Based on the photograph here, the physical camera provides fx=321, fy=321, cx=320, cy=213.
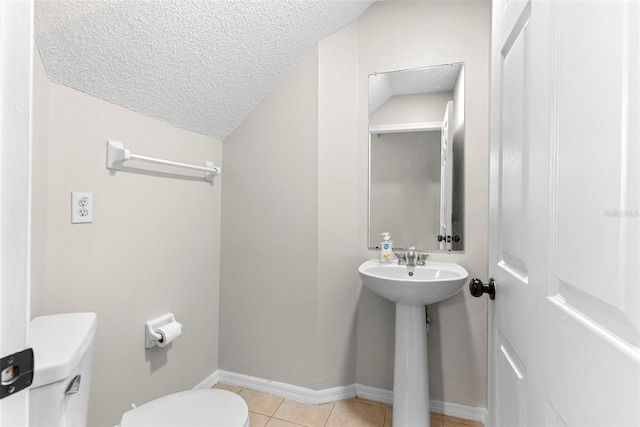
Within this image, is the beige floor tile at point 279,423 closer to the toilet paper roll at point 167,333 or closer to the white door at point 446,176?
the toilet paper roll at point 167,333

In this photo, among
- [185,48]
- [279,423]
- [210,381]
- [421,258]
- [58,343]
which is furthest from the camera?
[210,381]

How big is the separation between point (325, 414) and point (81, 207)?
5.15 feet

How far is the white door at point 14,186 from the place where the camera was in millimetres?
383

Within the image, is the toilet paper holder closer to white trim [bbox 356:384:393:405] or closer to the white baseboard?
the white baseboard

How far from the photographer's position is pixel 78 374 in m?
0.91

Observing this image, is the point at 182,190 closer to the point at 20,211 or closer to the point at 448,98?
the point at 20,211

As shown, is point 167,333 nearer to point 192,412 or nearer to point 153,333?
point 153,333

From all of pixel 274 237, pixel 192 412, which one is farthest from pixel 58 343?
pixel 274 237

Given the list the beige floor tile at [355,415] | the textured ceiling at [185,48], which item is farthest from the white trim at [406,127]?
the beige floor tile at [355,415]

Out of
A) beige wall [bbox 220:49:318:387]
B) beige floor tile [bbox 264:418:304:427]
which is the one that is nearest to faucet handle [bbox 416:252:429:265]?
beige wall [bbox 220:49:318:387]

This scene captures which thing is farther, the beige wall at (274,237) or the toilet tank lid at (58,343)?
the beige wall at (274,237)

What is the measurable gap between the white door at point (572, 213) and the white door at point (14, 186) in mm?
710

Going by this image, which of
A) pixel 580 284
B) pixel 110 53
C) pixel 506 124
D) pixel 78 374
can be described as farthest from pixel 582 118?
pixel 110 53

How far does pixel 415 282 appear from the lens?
1.46 meters
